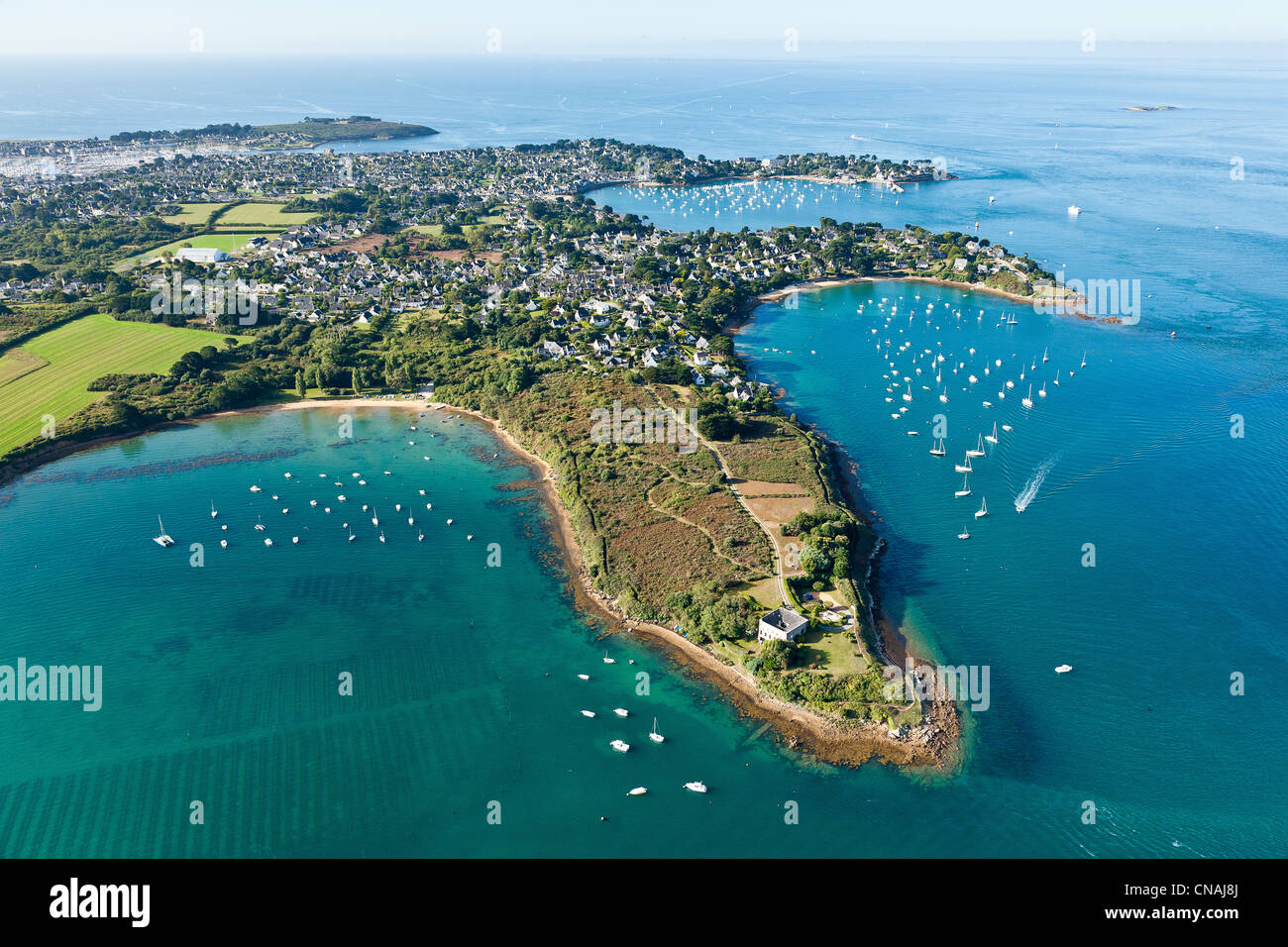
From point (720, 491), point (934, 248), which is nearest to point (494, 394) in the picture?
point (720, 491)

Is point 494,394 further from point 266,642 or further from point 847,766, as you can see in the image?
point 847,766

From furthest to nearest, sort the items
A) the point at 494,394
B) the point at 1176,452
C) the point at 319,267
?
the point at 319,267 → the point at 494,394 → the point at 1176,452

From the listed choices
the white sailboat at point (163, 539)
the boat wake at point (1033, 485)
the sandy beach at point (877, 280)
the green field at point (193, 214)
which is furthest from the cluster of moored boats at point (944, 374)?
the green field at point (193, 214)

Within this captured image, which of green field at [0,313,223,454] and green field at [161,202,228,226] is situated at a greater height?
green field at [161,202,228,226]

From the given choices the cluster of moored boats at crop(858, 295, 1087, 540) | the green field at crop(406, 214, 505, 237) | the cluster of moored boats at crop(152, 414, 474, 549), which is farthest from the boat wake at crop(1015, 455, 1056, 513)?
the green field at crop(406, 214, 505, 237)

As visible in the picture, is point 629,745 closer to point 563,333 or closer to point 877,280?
point 563,333

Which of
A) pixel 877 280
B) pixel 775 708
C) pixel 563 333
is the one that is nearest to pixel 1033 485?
pixel 775 708

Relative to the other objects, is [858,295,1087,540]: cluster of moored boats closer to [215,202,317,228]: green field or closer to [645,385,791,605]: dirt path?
[645,385,791,605]: dirt path
